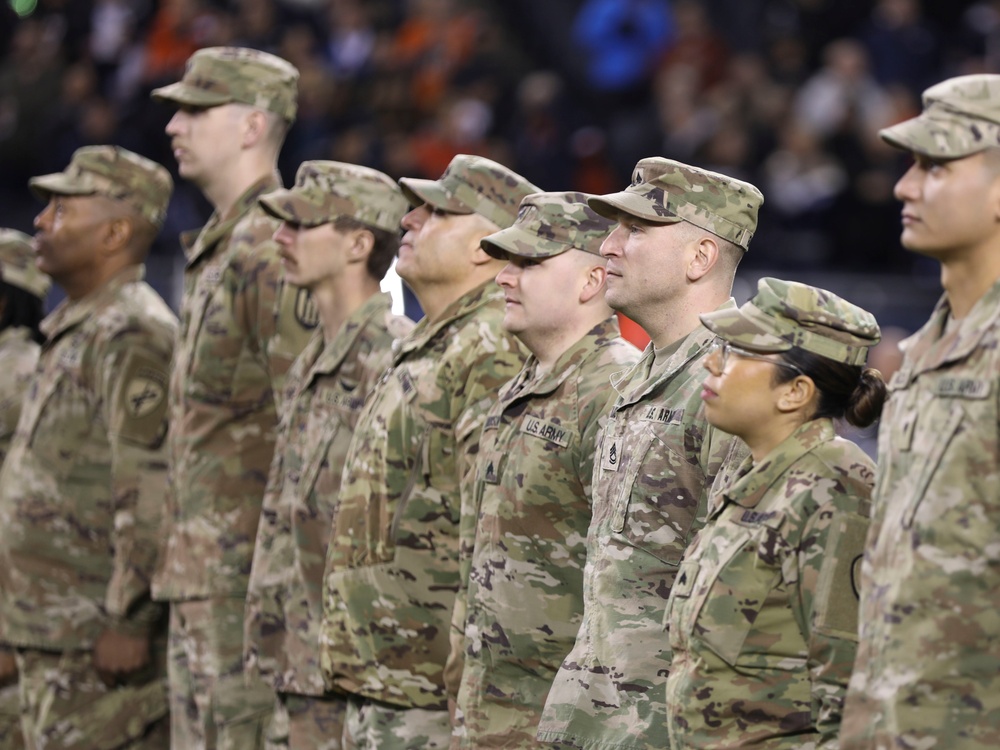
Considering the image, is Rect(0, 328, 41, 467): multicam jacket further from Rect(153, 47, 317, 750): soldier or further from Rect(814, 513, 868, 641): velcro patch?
Rect(814, 513, 868, 641): velcro patch

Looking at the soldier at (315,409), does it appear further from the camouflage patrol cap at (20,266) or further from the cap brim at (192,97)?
the camouflage patrol cap at (20,266)

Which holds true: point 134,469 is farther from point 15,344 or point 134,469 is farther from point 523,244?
point 523,244

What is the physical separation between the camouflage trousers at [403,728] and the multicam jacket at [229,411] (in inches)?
41.5

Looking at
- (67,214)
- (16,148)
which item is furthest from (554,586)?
(16,148)

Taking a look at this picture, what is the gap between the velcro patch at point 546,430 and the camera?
4234 millimetres

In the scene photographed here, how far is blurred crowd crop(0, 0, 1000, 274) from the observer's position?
9539 millimetres

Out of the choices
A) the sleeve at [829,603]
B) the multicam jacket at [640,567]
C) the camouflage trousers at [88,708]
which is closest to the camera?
the sleeve at [829,603]

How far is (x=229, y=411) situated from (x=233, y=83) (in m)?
1.13

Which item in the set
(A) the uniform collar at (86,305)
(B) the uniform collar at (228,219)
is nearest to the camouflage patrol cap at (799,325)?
(B) the uniform collar at (228,219)

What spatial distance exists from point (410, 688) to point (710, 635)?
146 centimetres

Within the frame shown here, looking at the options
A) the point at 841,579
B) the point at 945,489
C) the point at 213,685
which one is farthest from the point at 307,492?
the point at 945,489

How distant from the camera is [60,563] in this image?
622cm

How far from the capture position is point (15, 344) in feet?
23.6

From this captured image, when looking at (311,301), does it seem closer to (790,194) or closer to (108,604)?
(108,604)
